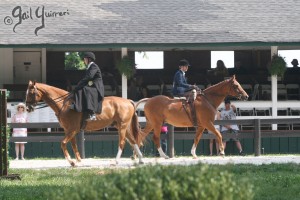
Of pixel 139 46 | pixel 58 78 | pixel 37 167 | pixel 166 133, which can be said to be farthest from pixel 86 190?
pixel 58 78

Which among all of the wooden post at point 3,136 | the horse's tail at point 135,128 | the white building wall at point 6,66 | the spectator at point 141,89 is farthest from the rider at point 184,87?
the white building wall at point 6,66

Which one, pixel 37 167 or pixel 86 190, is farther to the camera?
pixel 37 167

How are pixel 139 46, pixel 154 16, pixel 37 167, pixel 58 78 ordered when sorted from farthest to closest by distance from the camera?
pixel 58 78 < pixel 154 16 < pixel 139 46 < pixel 37 167

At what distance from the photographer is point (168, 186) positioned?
6.97 metres

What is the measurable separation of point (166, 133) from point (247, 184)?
54.9ft

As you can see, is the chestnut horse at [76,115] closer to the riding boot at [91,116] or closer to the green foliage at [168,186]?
the riding boot at [91,116]

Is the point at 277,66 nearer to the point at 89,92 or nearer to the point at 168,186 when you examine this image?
the point at 89,92

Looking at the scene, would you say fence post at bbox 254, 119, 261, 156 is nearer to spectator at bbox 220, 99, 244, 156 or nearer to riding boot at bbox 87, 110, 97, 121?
spectator at bbox 220, 99, 244, 156

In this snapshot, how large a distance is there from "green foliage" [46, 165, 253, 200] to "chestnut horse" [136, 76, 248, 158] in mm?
14580

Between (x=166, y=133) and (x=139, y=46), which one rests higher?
(x=139, y=46)

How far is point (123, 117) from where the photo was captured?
20.2 meters

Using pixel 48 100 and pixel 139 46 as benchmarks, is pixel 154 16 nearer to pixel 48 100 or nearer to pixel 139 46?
pixel 139 46

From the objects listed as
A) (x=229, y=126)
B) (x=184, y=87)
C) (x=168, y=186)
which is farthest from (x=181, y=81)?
(x=168, y=186)

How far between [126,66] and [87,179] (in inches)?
567
